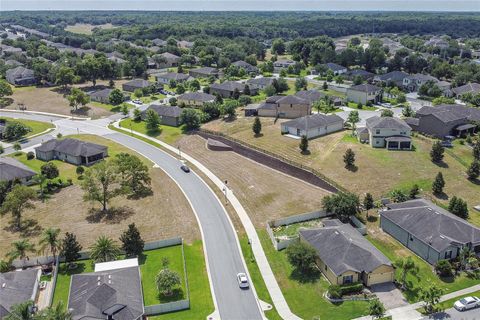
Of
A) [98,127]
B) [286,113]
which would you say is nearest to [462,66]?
[286,113]

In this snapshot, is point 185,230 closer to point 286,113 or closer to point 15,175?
point 15,175

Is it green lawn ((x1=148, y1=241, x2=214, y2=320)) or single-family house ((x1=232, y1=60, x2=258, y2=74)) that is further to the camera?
single-family house ((x1=232, y1=60, x2=258, y2=74))

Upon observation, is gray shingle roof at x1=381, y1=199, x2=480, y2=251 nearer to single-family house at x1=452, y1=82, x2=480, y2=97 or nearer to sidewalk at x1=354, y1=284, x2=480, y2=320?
sidewalk at x1=354, y1=284, x2=480, y2=320

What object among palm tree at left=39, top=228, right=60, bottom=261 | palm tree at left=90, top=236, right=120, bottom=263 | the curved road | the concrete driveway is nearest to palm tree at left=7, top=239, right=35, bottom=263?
palm tree at left=39, top=228, right=60, bottom=261

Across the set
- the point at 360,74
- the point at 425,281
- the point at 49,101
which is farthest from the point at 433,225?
the point at 49,101

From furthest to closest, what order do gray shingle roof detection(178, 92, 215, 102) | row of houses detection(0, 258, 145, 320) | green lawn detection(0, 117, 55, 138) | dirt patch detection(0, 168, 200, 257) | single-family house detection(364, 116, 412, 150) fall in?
1. gray shingle roof detection(178, 92, 215, 102)
2. green lawn detection(0, 117, 55, 138)
3. single-family house detection(364, 116, 412, 150)
4. dirt patch detection(0, 168, 200, 257)
5. row of houses detection(0, 258, 145, 320)

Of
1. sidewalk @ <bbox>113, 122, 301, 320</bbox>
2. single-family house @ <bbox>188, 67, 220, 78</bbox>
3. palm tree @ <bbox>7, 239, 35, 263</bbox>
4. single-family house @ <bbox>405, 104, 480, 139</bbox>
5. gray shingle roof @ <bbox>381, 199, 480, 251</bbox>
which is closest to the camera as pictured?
sidewalk @ <bbox>113, 122, 301, 320</bbox>

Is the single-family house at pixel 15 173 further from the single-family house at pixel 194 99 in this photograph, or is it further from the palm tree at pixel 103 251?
the single-family house at pixel 194 99

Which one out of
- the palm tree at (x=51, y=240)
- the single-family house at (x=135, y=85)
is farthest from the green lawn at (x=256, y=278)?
the single-family house at (x=135, y=85)
